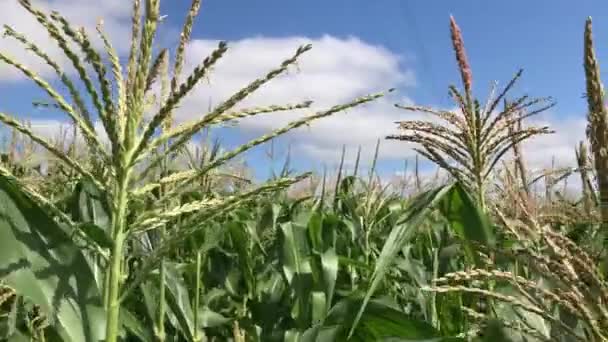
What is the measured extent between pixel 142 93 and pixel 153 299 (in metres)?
1.45

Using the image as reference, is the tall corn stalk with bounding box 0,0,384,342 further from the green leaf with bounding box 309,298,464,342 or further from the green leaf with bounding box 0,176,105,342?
the green leaf with bounding box 309,298,464,342

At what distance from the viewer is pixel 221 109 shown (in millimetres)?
1205

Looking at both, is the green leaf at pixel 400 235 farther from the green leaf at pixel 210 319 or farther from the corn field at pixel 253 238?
the green leaf at pixel 210 319

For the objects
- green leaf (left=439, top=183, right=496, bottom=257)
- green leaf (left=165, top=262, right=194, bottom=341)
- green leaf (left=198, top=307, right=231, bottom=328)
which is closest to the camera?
green leaf (left=439, top=183, right=496, bottom=257)

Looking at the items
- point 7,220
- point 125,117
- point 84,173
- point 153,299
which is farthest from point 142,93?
point 153,299

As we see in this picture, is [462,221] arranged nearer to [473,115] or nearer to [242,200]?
[473,115]

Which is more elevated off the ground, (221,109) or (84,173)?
(221,109)

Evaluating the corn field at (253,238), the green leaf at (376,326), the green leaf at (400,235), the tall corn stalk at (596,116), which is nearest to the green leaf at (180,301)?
the corn field at (253,238)

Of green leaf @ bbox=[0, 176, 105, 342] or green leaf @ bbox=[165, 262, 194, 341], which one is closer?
green leaf @ bbox=[0, 176, 105, 342]

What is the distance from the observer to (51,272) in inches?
53.9

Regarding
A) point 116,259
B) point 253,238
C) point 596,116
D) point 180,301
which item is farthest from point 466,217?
point 253,238

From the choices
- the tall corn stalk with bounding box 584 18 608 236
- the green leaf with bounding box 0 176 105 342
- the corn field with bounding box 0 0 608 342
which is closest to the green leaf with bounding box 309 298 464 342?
the corn field with bounding box 0 0 608 342

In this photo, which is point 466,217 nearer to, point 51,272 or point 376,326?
point 376,326

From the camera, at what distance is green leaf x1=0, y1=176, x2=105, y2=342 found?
135cm
